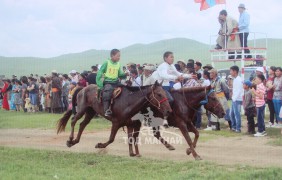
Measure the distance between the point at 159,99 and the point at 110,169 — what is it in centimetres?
209

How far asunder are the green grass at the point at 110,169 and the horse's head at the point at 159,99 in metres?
1.16

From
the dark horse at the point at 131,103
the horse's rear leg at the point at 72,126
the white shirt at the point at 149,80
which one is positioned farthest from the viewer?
the white shirt at the point at 149,80

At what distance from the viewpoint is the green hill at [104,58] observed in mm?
85375

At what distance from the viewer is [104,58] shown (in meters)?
96.9

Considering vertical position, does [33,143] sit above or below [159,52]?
below

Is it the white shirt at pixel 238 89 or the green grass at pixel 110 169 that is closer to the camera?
the green grass at pixel 110 169

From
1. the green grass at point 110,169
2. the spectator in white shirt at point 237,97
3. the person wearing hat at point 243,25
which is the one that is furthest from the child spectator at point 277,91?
the green grass at point 110,169

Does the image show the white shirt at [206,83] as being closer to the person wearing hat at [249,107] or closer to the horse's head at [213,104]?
Answer: the person wearing hat at [249,107]

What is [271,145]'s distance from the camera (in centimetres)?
1314

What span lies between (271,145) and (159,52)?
91547 millimetres

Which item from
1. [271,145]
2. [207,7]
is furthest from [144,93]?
[207,7]

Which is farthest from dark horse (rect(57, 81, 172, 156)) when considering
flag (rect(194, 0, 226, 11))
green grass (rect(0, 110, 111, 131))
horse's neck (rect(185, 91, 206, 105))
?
flag (rect(194, 0, 226, 11))

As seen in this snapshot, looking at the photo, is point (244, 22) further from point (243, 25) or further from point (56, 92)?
point (56, 92)

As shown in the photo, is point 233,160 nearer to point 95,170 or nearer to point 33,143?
point 95,170
